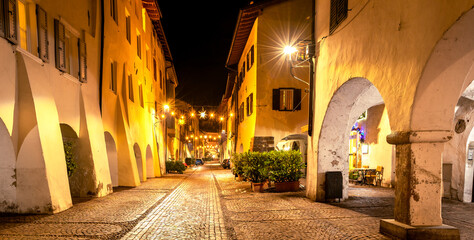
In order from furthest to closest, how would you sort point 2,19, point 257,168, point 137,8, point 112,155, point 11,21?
1. point 137,8
2. point 112,155
3. point 257,168
4. point 11,21
5. point 2,19

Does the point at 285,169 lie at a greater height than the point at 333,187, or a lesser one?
greater

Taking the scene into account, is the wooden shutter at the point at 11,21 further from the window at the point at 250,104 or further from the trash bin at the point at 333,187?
the window at the point at 250,104

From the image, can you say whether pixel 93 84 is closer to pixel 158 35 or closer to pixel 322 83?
pixel 322 83

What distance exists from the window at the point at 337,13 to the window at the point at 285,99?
8.22 meters

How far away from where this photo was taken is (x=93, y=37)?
455 inches

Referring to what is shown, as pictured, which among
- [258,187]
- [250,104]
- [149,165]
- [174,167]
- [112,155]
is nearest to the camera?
[258,187]

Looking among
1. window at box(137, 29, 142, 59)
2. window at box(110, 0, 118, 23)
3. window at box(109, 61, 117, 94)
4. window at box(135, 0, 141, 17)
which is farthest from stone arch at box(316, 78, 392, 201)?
window at box(135, 0, 141, 17)

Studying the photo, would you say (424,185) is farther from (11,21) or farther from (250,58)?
(250,58)

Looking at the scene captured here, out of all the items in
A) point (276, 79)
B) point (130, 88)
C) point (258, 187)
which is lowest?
point (258, 187)

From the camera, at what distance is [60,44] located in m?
9.11

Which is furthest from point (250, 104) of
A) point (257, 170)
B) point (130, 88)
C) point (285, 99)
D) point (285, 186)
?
point (285, 186)

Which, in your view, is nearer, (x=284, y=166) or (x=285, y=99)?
(x=284, y=166)

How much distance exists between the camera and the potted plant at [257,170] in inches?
493

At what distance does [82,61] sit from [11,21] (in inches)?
147
